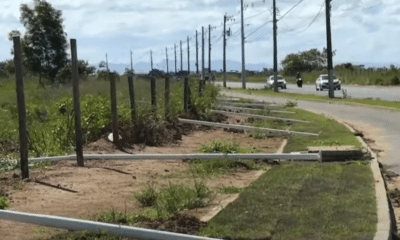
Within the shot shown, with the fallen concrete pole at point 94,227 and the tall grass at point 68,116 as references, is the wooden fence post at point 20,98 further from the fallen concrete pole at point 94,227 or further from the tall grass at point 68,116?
the tall grass at point 68,116

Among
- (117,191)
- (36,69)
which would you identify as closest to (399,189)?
(117,191)

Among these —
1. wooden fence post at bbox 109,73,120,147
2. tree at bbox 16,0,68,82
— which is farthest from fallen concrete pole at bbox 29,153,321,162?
tree at bbox 16,0,68,82

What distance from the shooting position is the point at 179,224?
7.70 metres

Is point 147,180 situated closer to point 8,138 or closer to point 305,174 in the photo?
point 305,174

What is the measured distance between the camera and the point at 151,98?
1930 cm

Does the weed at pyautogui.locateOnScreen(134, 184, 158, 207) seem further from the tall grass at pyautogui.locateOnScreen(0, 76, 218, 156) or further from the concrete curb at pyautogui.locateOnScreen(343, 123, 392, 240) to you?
the tall grass at pyautogui.locateOnScreen(0, 76, 218, 156)

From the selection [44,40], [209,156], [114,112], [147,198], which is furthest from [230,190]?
[44,40]

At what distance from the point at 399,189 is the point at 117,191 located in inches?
170

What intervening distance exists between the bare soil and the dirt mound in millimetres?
11

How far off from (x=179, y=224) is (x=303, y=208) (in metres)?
1.66

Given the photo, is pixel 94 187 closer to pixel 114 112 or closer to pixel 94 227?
pixel 94 227

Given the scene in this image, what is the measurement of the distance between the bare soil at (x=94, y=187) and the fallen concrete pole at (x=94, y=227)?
0.11 m

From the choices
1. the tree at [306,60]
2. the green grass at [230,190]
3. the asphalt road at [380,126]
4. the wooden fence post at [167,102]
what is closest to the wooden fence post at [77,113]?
the green grass at [230,190]

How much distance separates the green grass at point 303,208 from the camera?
7.34 meters
